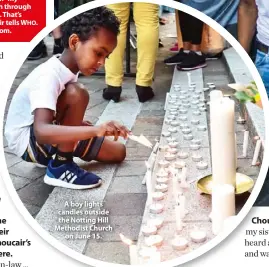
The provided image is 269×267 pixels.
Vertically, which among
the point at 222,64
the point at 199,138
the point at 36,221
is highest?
the point at 222,64

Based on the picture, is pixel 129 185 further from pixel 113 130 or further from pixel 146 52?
pixel 146 52

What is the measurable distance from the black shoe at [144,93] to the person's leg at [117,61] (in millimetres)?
36

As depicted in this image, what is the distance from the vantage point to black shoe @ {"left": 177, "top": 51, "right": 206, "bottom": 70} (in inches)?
46.9

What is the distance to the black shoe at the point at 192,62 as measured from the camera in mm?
1190

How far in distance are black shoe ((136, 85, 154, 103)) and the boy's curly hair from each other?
123 millimetres

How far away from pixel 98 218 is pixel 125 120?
174 mm

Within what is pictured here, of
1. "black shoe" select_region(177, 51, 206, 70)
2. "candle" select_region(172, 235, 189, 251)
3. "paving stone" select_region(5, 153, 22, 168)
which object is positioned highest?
"black shoe" select_region(177, 51, 206, 70)

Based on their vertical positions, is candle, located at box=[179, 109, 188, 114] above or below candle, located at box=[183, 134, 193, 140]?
Answer: above

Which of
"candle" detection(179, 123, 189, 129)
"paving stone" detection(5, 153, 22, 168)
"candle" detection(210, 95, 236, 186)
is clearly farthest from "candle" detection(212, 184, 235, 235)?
"paving stone" detection(5, 153, 22, 168)

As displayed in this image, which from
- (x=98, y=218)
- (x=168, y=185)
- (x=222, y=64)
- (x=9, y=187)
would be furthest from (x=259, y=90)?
(x=9, y=187)

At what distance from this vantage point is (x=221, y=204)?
1.12 m

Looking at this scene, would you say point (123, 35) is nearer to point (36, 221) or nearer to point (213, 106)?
point (213, 106)

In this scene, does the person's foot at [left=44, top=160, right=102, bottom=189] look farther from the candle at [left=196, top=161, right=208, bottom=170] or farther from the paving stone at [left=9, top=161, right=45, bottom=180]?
the candle at [left=196, top=161, right=208, bottom=170]

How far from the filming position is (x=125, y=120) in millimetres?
1169
